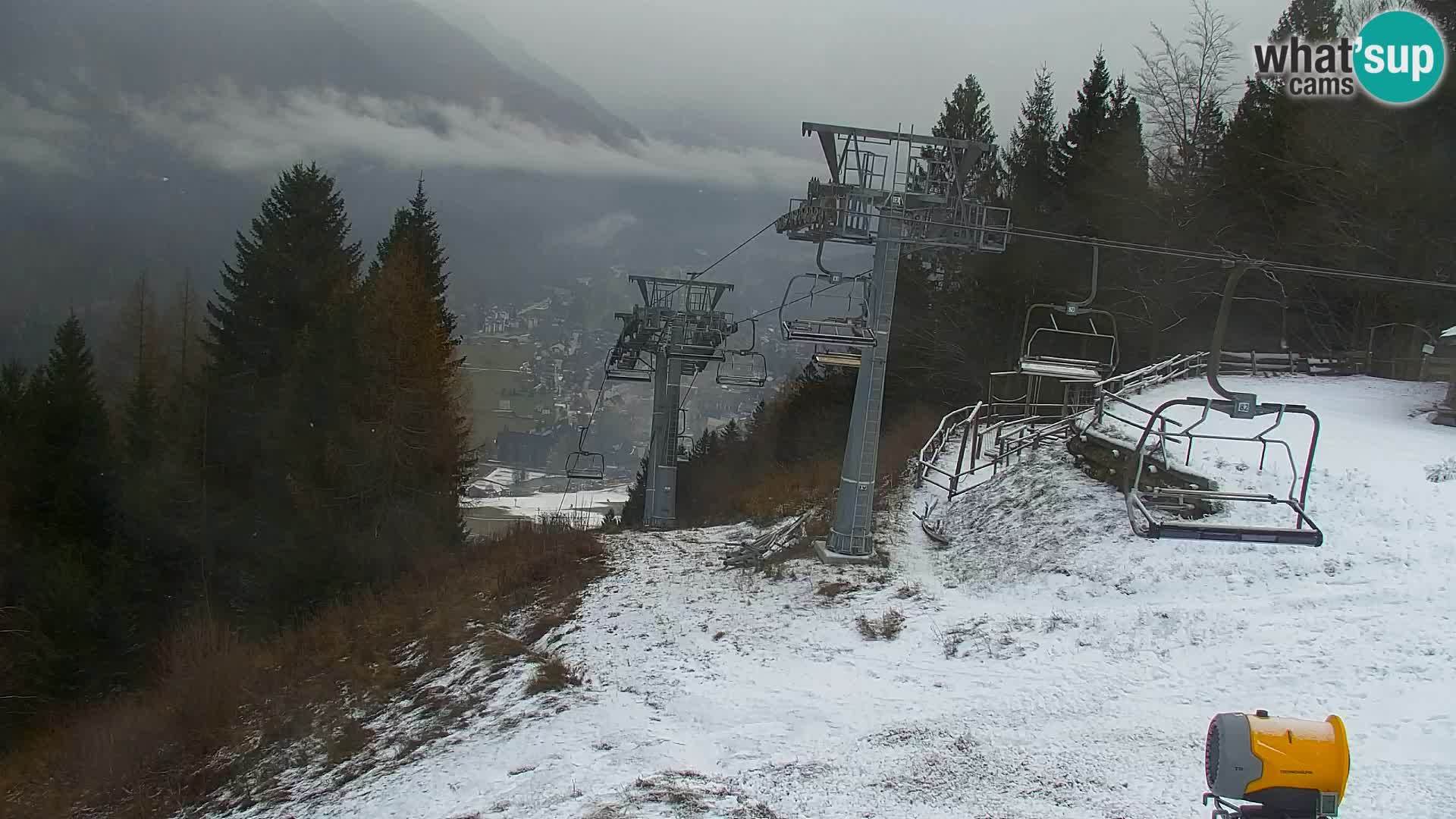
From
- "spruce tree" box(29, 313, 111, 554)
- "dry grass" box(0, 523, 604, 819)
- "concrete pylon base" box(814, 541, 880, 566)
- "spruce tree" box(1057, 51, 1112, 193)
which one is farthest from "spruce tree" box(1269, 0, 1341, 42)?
"spruce tree" box(29, 313, 111, 554)

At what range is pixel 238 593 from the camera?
30875 mm

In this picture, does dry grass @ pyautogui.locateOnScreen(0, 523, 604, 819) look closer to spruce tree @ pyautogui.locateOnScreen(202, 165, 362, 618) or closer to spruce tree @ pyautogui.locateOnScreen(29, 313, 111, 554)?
spruce tree @ pyautogui.locateOnScreen(202, 165, 362, 618)

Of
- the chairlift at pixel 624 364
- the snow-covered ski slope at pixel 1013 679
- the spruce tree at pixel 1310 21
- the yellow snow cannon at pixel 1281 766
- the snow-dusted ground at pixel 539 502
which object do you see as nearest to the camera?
the yellow snow cannon at pixel 1281 766

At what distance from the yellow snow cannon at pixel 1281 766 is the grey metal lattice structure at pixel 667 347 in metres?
19.9

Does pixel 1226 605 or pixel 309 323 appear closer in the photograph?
pixel 1226 605

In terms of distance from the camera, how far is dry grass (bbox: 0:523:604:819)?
14.2 metres

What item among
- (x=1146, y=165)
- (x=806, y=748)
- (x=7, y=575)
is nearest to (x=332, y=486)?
(x=7, y=575)

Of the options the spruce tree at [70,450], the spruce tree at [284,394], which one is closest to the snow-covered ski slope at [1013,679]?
the spruce tree at [284,394]

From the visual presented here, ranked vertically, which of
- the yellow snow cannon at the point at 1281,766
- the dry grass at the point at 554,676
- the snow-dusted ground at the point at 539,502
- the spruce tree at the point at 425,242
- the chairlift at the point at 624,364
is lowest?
the snow-dusted ground at the point at 539,502

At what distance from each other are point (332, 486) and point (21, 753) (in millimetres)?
10115

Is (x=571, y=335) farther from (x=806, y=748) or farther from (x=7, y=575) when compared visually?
(x=806, y=748)

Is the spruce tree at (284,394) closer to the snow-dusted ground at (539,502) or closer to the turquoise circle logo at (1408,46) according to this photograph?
the snow-dusted ground at (539,502)

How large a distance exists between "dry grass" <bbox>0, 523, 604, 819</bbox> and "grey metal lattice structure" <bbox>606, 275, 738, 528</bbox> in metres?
5.17

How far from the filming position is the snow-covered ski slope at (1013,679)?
9445 millimetres
